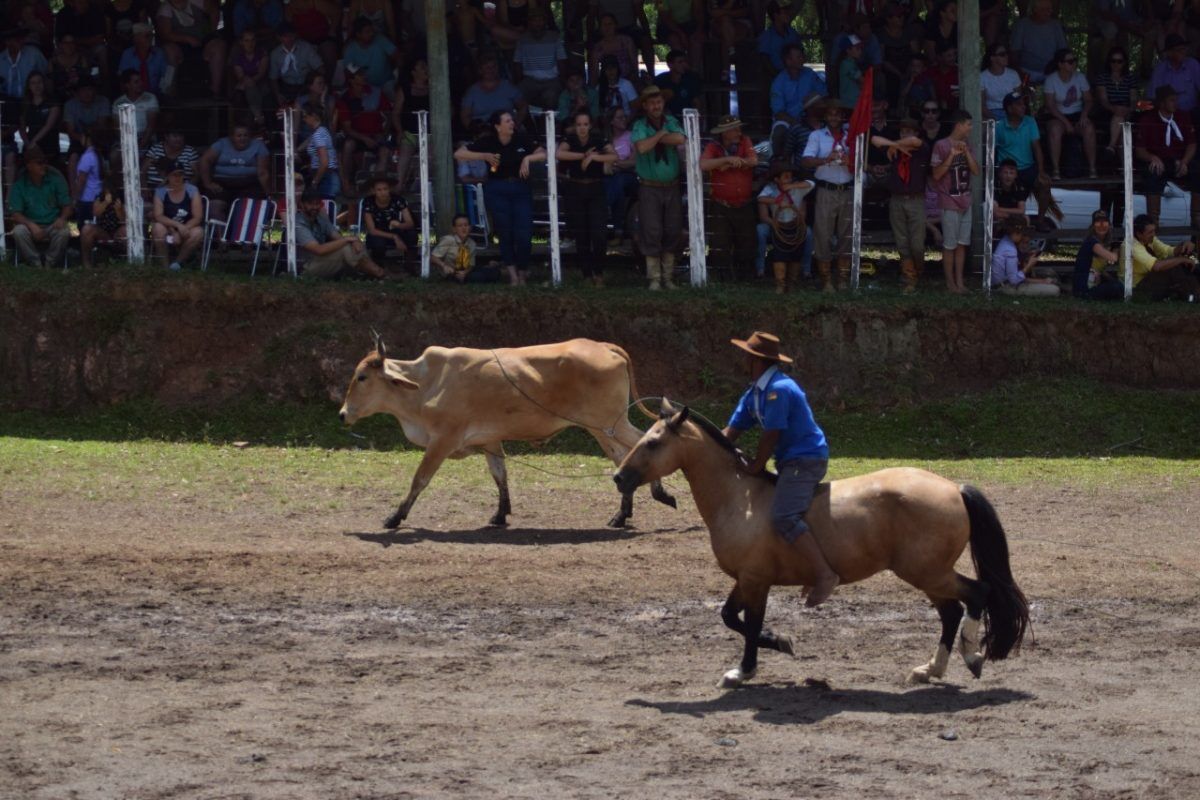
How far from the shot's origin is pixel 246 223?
2055 centimetres

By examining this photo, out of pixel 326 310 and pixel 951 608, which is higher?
pixel 326 310

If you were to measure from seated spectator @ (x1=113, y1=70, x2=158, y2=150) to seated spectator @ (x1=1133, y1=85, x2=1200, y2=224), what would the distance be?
12.1 m

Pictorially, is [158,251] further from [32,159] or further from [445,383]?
[445,383]

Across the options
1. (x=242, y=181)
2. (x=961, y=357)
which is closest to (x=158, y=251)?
(x=242, y=181)

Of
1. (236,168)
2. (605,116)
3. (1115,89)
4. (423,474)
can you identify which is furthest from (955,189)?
(236,168)

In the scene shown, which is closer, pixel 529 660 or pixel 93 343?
pixel 529 660

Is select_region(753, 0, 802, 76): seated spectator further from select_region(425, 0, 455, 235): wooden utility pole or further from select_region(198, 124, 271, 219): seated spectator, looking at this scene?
select_region(198, 124, 271, 219): seated spectator

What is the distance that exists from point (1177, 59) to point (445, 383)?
1143cm

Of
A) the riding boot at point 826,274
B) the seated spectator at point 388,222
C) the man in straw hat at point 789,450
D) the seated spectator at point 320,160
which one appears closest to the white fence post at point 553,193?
the seated spectator at point 388,222

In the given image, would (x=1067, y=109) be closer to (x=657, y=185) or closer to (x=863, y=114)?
(x=863, y=114)

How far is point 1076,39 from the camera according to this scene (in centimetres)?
2759

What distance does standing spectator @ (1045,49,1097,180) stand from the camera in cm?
2153

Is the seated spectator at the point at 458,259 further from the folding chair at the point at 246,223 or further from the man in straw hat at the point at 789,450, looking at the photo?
the man in straw hat at the point at 789,450

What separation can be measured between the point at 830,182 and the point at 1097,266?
3.40m
